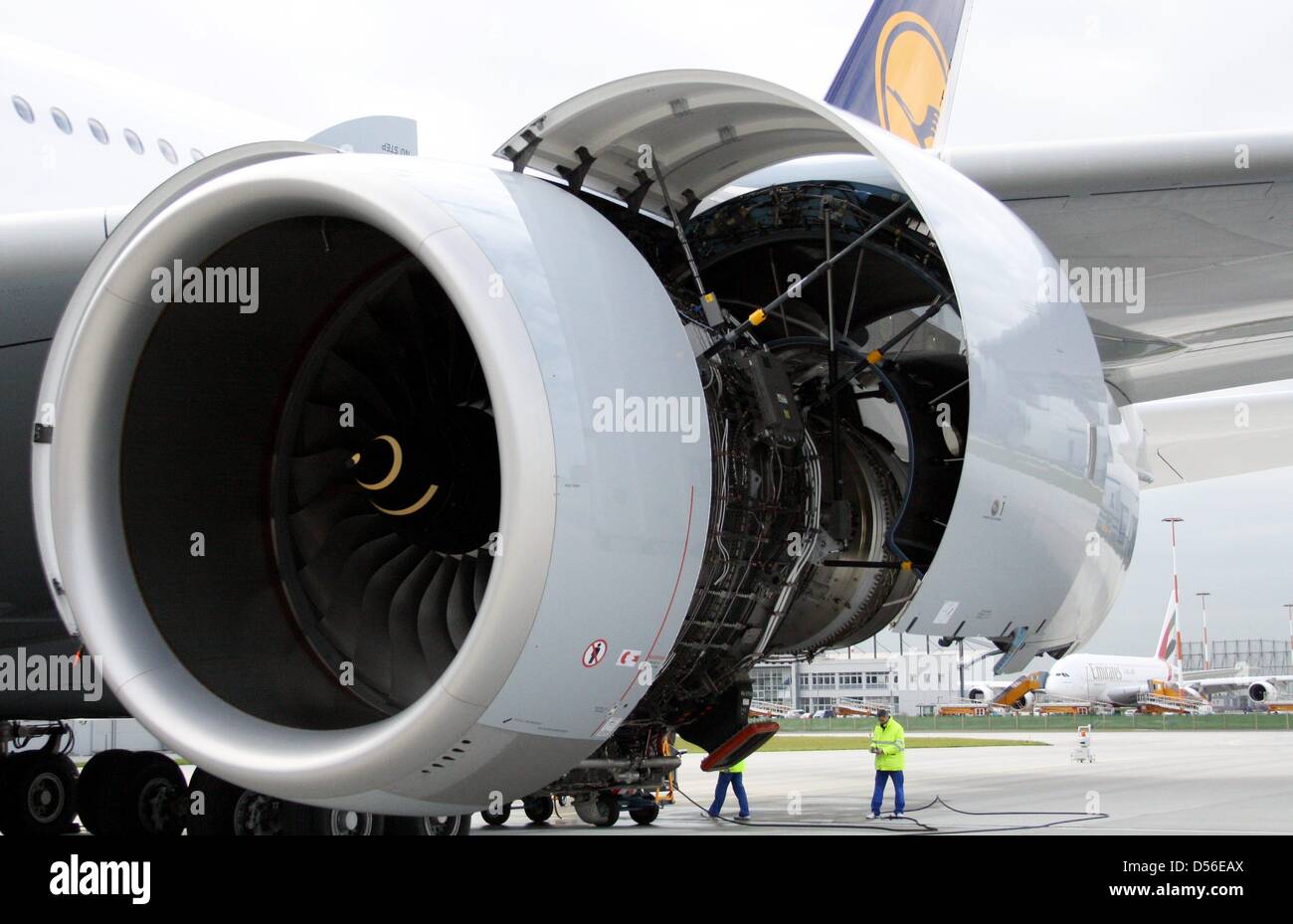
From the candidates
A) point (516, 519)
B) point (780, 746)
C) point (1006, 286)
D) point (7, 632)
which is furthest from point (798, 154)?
point (780, 746)

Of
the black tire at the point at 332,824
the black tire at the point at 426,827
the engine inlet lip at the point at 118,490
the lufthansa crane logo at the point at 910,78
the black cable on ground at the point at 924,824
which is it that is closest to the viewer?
the engine inlet lip at the point at 118,490

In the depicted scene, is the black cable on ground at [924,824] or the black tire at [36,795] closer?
the black tire at [36,795]

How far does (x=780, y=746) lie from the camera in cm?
2961

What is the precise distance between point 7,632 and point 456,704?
10.8 ft

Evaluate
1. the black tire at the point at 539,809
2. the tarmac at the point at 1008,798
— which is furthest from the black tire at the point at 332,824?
the black tire at the point at 539,809

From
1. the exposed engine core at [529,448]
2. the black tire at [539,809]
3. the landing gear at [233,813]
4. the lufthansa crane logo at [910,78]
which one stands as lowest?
the black tire at [539,809]

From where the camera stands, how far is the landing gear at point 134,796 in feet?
22.8

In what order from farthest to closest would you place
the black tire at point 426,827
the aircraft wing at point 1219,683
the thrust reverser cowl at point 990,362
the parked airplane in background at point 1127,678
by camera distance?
the aircraft wing at point 1219,683
the parked airplane in background at point 1127,678
the black tire at point 426,827
the thrust reverser cowl at point 990,362

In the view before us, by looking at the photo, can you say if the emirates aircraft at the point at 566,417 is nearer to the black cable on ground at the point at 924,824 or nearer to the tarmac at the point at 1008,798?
the tarmac at the point at 1008,798

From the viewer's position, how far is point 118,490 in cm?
360

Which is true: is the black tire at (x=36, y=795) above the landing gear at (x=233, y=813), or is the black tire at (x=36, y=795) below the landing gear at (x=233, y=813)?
below

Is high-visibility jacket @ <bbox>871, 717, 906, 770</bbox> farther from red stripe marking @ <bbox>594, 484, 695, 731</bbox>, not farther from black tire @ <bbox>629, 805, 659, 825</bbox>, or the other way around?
red stripe marking @ <bbox>594, 484, 695, 731</bbox>

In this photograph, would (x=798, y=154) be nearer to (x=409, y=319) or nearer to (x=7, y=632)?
(x=409, y=319)
